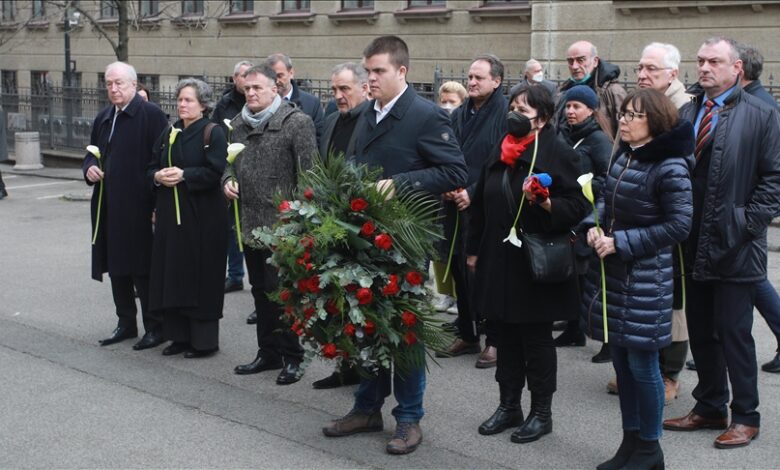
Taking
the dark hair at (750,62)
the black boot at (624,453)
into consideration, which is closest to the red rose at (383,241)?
the black boot at (624,453)

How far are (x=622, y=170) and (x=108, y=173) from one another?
421cm

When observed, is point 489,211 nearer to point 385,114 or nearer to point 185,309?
point 385,114

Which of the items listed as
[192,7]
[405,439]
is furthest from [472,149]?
[192,7]

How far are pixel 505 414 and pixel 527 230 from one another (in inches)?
40.7

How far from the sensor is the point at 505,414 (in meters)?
5.78

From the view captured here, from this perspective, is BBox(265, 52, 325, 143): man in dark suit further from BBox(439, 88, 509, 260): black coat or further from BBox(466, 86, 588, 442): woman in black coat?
BBox(466, 86, 588, 442): woman in black coat

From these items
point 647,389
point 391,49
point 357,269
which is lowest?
point 647,389

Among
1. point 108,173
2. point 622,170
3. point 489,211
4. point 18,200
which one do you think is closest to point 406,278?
point 489,211

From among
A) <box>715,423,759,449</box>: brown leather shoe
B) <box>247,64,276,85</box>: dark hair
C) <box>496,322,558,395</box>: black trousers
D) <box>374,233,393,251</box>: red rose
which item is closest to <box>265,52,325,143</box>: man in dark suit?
<box>247,64,276,85</box>: dark hair

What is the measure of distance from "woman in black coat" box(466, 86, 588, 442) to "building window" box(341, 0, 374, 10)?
694 inches

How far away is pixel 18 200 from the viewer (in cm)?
1714

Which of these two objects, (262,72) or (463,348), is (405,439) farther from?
(262,72)

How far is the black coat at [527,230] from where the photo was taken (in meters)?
5.48

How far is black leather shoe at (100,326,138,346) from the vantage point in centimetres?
791
